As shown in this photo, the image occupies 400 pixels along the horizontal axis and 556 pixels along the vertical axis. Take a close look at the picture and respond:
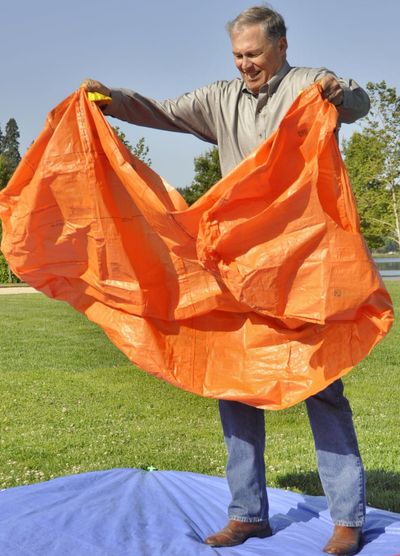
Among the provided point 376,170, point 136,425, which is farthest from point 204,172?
point 136,425

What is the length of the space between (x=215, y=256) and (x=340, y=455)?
943 mm

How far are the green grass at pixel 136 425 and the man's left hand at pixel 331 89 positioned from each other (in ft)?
7.76

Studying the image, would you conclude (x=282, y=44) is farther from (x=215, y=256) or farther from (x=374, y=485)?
(x=374, y=485)

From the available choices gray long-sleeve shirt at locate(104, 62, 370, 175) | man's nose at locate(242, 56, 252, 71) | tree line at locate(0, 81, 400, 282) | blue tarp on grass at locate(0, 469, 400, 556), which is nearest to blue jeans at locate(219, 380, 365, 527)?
blue tarp on grass at locate(0, 469, 400, 556)

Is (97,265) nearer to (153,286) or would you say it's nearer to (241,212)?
(153,286)

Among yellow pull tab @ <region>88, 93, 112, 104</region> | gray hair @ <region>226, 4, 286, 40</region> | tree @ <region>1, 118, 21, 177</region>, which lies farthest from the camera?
tree @ <region>1, 118, 21, 177</region>

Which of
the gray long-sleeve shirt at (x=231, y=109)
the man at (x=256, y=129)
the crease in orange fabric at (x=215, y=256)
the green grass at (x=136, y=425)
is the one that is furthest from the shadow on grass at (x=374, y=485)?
the gray long-sleeve shirt at (x=231, y=109)

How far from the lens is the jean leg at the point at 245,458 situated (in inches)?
127

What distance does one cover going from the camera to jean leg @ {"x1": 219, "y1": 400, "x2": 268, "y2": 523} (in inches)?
127

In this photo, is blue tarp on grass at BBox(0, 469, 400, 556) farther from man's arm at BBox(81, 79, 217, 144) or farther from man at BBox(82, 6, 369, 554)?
man's arm at BBox(81, 79, 217, 144)

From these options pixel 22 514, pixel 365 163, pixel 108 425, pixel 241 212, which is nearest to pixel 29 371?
pixel 108 425

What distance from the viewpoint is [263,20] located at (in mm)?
2977

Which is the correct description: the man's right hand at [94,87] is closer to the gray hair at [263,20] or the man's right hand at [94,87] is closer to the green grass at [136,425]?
the gray hair at [263,20]

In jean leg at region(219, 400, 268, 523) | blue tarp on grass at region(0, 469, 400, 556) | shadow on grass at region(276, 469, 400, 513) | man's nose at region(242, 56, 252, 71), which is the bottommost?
shadow on grass at region(276, 469, 400, 513)
